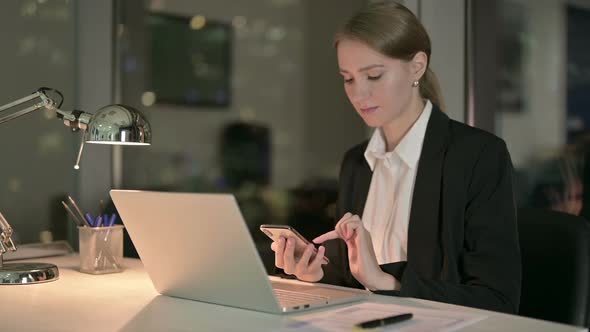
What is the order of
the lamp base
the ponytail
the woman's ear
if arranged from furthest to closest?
the ponytail → the woman's ear → the lamp base

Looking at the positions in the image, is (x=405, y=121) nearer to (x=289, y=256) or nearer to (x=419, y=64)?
(x=419, y=64)

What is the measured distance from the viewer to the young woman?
1.43 m

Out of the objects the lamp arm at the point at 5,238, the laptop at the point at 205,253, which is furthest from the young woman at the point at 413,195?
the lamp arm at the point at 5,238

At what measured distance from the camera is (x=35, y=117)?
2211mm

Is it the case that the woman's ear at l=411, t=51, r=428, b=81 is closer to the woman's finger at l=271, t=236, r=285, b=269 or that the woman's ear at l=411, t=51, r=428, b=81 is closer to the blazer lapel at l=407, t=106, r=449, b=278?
the blazer lapel at l=407, t=106, r=449, b=278

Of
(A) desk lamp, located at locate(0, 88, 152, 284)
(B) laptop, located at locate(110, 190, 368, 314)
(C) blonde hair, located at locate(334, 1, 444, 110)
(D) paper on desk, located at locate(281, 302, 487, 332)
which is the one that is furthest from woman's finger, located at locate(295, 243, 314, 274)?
(C) blonde hair, located at locate(334, 1, 444, 110)

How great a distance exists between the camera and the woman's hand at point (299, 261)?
1.43 meters

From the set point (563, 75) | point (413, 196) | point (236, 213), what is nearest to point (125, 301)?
point (236, 213)

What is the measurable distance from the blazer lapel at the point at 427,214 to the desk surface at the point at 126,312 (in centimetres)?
38

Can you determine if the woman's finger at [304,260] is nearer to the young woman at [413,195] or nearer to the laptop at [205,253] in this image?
the young woman at [413,195]

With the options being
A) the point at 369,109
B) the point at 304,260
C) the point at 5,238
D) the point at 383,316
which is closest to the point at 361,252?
the point at 304,260

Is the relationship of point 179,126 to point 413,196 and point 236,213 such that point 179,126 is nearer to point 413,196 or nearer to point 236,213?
point 413,196

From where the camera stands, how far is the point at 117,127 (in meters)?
1.43

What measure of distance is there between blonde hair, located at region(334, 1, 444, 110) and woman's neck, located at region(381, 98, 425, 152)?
0.13m
